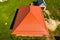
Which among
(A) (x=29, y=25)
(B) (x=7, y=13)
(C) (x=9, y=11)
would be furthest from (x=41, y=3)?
(A) (x=29, y=25)

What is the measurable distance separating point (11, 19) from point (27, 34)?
584cm

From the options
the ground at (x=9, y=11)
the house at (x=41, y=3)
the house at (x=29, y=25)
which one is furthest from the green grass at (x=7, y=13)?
the house at (x=41, y=3)

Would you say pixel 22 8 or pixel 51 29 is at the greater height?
pixel 22 8

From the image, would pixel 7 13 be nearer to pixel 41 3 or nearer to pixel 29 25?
pixel 41 3

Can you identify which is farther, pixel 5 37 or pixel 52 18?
pixel 52 18

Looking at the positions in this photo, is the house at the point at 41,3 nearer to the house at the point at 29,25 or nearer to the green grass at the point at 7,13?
the green grass at the point at 7,13

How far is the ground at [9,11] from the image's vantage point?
33519mm

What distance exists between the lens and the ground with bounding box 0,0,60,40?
1320 inches

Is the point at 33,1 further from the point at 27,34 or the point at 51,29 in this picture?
the point at 27,34

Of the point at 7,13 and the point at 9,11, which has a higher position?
the point at 9,11

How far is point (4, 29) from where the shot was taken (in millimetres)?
34062

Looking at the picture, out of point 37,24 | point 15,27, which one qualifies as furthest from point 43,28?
point 15,27

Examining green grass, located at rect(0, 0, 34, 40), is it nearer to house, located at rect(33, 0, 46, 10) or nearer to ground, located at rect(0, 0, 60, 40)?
ground, located at rect(0, 0, 60, 40)

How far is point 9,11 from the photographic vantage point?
38094 mm
